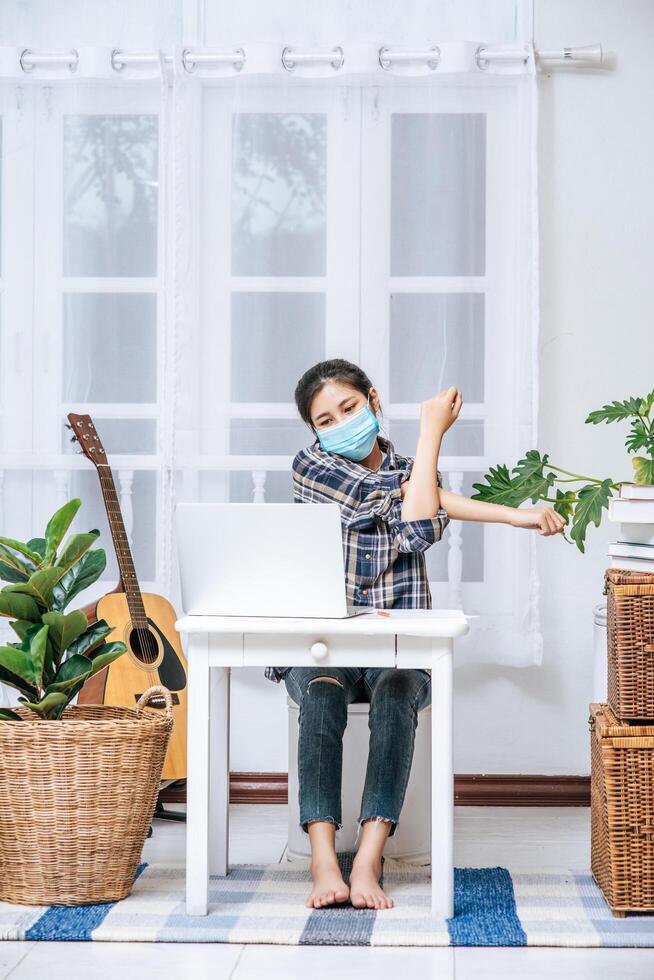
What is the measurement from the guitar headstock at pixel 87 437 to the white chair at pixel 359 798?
79 cm

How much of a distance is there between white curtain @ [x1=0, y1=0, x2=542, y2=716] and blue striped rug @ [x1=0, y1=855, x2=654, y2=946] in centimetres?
85

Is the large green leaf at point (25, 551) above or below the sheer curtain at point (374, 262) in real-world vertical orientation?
below

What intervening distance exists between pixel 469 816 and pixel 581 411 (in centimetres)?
107

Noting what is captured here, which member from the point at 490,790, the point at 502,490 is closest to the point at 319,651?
the point at 502,490

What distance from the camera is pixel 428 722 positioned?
234 centimetres

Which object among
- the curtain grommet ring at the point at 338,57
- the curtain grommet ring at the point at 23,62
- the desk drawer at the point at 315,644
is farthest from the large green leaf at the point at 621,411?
the curtain grommet ring at the point at 23,62

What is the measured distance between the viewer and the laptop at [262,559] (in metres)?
1.90

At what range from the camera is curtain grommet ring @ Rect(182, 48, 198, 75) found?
2.87 meters

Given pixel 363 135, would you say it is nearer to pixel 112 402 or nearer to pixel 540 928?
pixel 112 402

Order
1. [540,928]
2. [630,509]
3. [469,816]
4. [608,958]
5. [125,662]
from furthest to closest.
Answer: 1. [469,816]
2. [125,662]
3. [630,509]
4. [540,928]
5. [608,958]

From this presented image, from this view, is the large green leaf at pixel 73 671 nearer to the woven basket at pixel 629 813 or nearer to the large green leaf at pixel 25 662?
the large green leaf at pixel 25 662

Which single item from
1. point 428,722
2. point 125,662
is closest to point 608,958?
point 428,722

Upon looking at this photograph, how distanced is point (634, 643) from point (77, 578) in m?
1.04

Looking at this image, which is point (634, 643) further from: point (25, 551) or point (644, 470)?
point (25, 551)
